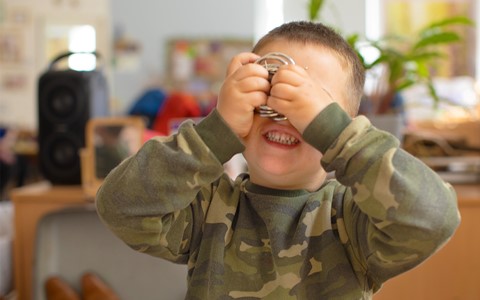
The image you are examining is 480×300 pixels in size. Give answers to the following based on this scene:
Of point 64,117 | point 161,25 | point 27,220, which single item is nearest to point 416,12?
point 161,25

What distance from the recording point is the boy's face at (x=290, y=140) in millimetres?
752

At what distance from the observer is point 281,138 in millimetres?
755

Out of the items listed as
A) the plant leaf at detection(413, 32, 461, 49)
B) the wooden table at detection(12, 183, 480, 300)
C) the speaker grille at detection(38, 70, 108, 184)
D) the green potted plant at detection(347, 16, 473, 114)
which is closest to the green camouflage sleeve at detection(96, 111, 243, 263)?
the wooden table at detection(12, 183, 480, 300)

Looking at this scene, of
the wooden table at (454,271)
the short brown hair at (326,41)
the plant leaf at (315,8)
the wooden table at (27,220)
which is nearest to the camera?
the short brown hair at (326,41)

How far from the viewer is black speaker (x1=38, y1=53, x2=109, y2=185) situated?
7.48 ft

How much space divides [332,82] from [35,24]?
6.30 m

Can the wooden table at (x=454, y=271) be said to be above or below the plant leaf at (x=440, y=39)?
below

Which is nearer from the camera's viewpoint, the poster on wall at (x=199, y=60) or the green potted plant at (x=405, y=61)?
the green potted plant at (x=405, y=61)

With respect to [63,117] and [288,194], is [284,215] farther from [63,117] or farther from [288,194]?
[63,117]

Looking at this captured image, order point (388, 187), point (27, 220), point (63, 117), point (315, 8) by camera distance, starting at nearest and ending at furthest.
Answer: point (388, 187) → point (315, 8) → point (27, 220) → point (63, 117)

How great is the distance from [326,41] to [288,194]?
0.17 m

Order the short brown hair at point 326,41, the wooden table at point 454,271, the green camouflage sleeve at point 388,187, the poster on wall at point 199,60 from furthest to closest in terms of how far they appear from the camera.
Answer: the poster on wall at point 199,60
the wooden table at point 454,271
the short brown hair at point 326,41
the green camouflage sleeve at point 388,187

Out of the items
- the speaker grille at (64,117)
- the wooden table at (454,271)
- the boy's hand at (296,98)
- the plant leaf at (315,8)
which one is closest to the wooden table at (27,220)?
the speaker grille at (64,117)

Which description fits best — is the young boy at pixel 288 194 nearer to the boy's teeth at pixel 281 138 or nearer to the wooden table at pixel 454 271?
the boy's teeth at pixel 281 138
